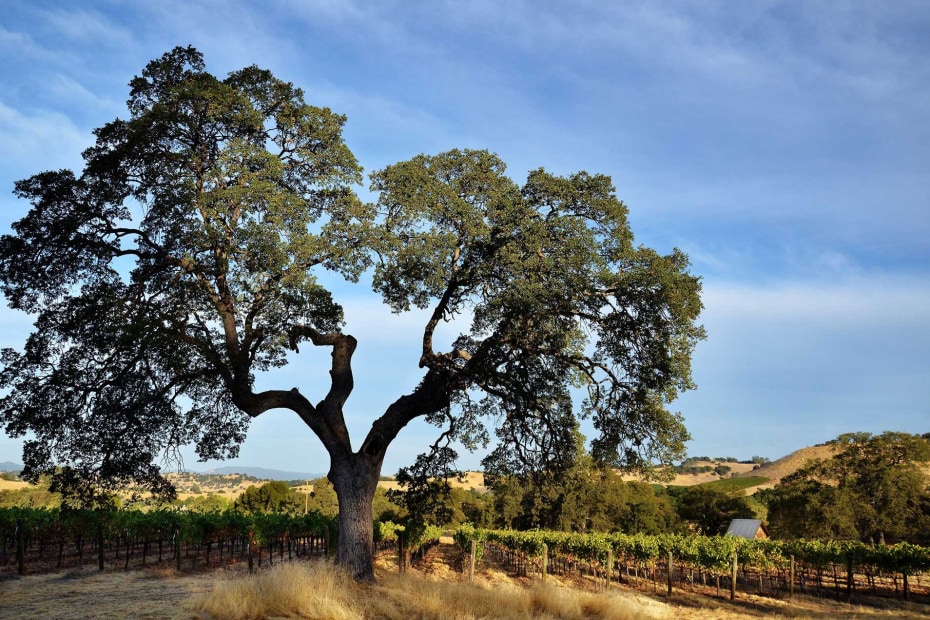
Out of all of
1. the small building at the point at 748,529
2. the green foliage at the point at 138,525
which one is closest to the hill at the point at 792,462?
the small building at the point at 748,529

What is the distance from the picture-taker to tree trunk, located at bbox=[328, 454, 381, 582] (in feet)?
49.8

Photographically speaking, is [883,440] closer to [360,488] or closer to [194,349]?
[360,488]

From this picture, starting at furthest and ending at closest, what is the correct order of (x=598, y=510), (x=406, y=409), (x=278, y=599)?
(x=598, y=510)
(x=406, y=409)
(x=278, y=599)

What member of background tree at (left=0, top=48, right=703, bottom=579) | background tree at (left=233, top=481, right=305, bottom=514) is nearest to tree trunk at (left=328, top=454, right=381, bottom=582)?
background tree at (left=0, top=48, right=703, bottom=579)

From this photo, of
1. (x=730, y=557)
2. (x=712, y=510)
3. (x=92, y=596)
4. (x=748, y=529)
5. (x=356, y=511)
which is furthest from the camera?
(x=712, y=510)

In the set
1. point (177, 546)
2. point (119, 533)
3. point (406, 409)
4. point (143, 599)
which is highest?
point (406, 409)

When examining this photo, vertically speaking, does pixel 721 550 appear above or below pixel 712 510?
above

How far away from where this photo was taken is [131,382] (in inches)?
655

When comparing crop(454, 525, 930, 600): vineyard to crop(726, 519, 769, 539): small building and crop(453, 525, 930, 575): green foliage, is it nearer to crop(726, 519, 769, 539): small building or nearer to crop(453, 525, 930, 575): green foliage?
crop(453, 525, 930, 575): green foliage

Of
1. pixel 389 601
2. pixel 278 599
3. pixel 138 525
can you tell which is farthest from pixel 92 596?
pixel 138 525

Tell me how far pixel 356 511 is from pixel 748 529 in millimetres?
43191

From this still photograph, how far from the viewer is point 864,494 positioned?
1802 inches

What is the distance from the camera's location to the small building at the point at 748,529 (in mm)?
48000

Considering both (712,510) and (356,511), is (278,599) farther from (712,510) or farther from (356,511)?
(712,510)
